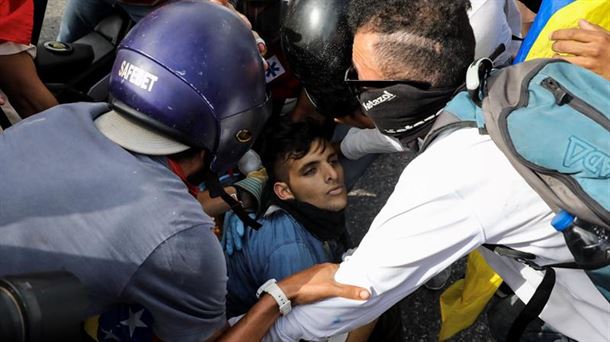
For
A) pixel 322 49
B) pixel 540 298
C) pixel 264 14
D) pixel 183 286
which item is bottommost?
pixel 540 298

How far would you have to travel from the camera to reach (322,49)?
2.26 m

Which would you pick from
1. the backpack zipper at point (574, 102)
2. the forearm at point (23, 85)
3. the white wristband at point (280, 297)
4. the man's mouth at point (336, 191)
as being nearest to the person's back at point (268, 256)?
the man's mouth at point (336, 191)

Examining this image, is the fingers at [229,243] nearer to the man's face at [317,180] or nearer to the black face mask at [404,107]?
the man's face at [317,180]

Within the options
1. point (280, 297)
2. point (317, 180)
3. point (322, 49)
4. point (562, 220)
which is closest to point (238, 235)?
point (317, 180)

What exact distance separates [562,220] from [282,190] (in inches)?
54.9

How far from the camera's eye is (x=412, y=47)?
1.71 metres

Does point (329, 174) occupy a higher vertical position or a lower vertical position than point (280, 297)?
lower

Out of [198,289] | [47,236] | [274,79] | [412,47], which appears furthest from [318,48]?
[47,236]

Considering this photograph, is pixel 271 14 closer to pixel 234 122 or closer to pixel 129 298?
pixel 234 122

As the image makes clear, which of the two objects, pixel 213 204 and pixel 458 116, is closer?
pixel 458 116

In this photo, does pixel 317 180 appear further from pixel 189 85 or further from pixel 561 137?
pixel 561 137

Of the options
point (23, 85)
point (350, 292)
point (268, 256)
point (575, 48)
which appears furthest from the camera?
point (23, 85)

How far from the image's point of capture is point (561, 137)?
1.45 m

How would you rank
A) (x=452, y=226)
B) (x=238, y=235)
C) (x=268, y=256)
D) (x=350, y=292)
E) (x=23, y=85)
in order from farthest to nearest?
(x=23, y=85) → (x=238, y=235) → (x=268, y=256) → (x=350, y=292) → (x=452, y=226)
